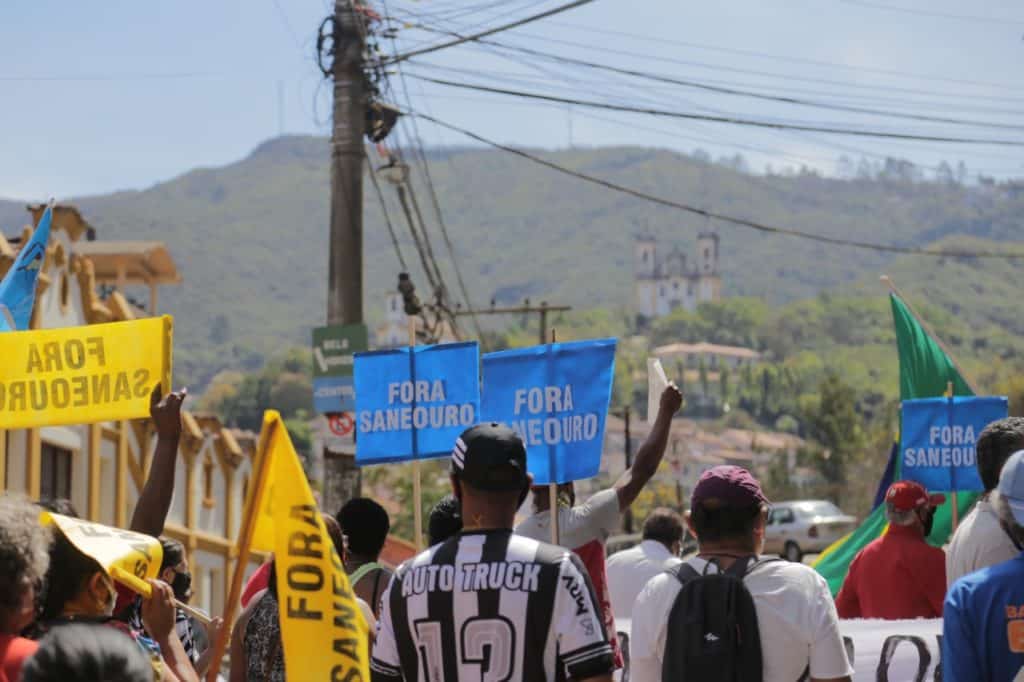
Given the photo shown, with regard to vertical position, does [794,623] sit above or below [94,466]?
above

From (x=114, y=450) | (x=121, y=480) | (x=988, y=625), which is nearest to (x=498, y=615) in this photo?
(x=988, y=625)

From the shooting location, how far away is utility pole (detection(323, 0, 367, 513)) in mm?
17203

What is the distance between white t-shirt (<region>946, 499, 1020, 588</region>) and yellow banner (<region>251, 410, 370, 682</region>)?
244cm

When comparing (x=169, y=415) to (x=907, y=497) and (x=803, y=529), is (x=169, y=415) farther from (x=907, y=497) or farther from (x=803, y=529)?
(x=803, y=529)

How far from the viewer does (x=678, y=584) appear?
208 inches

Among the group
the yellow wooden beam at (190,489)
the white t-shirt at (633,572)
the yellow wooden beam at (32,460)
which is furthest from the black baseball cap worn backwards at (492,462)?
the yellow wooden beam at (190,489)

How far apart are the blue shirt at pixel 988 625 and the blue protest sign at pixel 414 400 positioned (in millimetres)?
5777

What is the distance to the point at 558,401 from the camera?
9219 mm

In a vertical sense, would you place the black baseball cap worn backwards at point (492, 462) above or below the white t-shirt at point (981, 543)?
above

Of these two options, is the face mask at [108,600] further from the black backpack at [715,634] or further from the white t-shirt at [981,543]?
the white t-shirt at [981,543]

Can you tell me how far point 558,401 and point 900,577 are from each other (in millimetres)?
1938

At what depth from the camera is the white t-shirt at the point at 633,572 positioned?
33.2ft

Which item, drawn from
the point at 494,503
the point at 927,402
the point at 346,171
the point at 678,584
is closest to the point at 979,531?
the point at 678,584

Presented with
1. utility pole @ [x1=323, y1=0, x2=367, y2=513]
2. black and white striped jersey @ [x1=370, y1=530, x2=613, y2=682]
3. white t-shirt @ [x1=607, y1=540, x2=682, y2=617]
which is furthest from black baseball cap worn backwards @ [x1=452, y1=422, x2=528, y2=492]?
utility pole @ [x1=323, y1=0, x2=367, y2=513]
